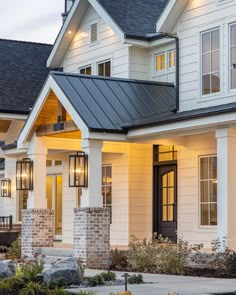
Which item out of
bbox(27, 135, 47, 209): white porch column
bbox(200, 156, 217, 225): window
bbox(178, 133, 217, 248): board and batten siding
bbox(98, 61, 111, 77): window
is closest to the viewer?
bbox(200, 156, 217, 225): window

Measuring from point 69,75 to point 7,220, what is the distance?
31.9 ft

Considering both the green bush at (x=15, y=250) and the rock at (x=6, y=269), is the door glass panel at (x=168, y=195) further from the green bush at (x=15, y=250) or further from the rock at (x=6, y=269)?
the rock at (x=6, y=269)

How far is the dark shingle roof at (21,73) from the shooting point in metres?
28.5

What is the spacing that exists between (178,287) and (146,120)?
688cm

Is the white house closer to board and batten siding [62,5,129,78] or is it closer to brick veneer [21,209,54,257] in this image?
board and batten siding [62,5,129,78]

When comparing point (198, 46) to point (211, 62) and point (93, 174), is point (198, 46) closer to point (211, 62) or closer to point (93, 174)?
point (211, 62)

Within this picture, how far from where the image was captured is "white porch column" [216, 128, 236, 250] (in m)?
18.5

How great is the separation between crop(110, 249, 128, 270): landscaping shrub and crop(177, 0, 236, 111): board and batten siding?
428cm

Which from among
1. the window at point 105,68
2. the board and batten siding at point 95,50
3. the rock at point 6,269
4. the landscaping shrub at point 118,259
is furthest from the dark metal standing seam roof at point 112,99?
the rock at point 6,269

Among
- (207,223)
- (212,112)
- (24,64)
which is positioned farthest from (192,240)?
(24,64)

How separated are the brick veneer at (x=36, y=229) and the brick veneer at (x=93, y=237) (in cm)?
304

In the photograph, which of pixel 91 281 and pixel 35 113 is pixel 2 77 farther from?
pixel 91 281

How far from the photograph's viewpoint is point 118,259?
66.9 ft

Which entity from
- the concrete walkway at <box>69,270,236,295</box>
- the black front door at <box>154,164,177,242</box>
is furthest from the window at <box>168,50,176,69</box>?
the concrete walkway at <box>69,270,236,295</box>
